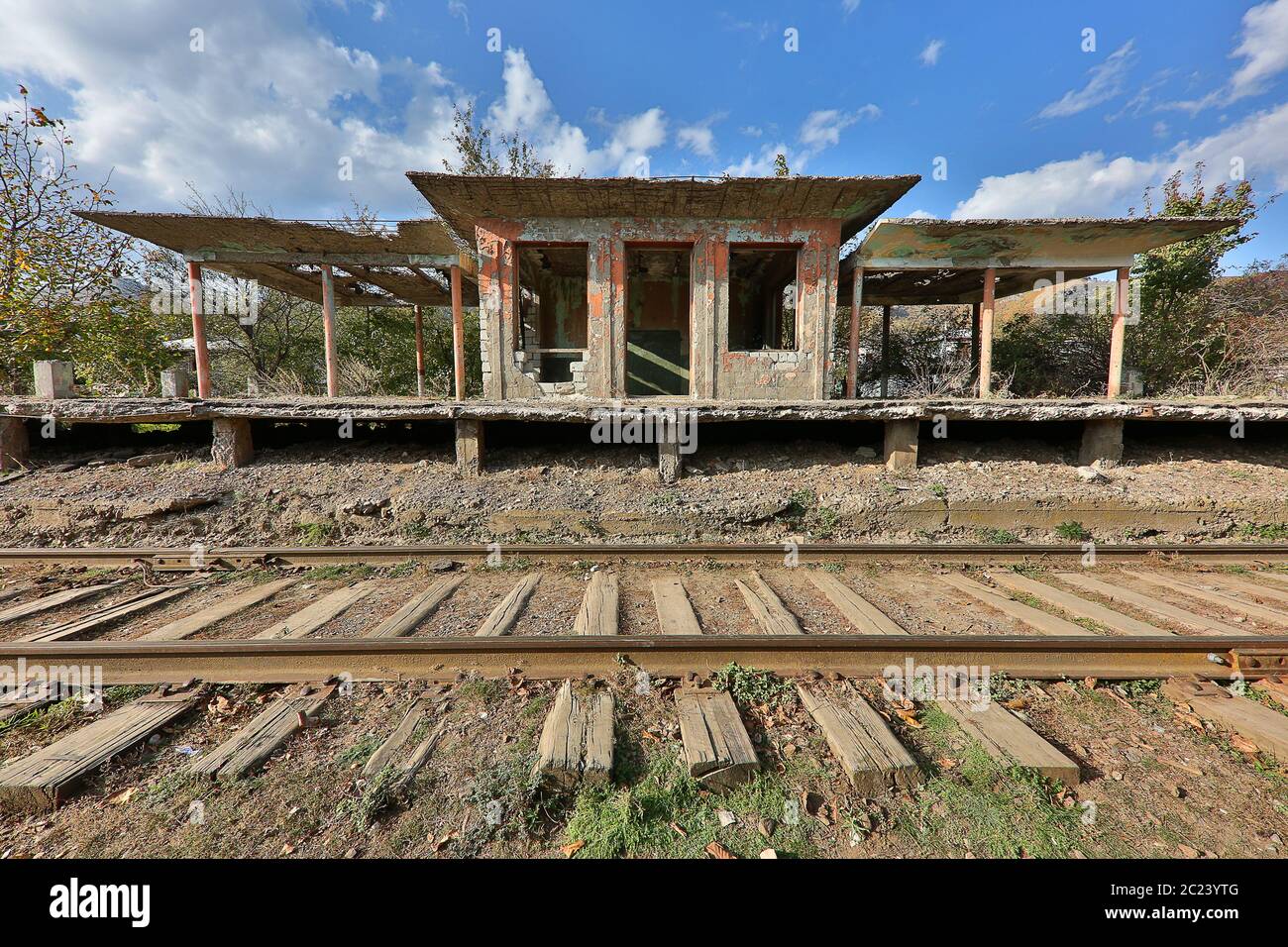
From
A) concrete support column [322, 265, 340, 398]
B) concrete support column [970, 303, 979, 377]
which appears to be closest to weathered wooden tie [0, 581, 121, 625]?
concrete support column [322, 265, 340, 398]

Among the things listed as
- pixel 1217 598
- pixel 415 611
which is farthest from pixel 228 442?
pixel 1217 598

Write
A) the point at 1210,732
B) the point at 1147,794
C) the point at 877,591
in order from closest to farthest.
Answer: the point at 1147,794 < the point at 1210,732 < the point at 877,591

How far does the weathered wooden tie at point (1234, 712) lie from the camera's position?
272 cm

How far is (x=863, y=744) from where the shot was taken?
2621 millimetres

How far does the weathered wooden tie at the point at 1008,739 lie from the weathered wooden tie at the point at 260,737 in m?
3.79

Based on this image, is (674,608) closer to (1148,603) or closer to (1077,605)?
(1077,605)

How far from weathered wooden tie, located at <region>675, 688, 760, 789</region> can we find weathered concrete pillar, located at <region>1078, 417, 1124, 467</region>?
8.49 metres

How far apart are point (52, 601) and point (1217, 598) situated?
429 inches

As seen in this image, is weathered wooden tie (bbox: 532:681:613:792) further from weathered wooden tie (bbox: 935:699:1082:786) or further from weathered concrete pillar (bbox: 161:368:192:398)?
weathered concrete pillar (bbox: 161:368:192:398)
